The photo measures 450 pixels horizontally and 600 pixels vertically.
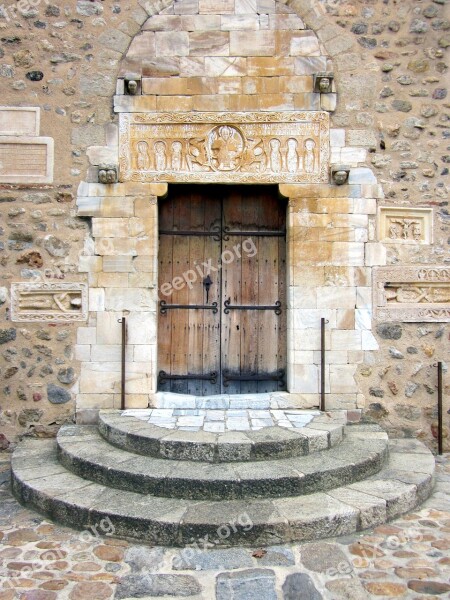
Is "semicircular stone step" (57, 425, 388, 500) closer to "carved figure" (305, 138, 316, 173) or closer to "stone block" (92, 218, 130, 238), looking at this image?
"stone block" (92, 218, 130, 238)

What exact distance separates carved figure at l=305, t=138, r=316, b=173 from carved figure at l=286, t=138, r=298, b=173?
10 cm

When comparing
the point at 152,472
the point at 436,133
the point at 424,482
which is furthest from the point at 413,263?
the point at 152,472

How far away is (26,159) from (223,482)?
11.0 feet

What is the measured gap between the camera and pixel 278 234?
4.95 meters

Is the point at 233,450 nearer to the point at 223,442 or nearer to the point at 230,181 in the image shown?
the point at 223,442

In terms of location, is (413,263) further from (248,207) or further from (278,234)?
(248,207)

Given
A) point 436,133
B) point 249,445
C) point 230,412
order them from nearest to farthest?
point 249,445, point 230,412, point 436,133

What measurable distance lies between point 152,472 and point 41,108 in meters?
3.38

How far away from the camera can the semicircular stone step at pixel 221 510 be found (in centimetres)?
296

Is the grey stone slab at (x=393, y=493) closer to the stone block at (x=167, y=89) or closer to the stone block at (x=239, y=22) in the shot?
the stone block at (x=167, y=89)

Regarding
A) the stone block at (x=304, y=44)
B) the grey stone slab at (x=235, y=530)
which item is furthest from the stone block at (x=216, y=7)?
the grey stone slab at (x=235, y=530)

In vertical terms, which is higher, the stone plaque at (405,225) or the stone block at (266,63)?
the stone block at (266,63)

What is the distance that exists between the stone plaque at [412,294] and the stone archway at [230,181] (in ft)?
0.44

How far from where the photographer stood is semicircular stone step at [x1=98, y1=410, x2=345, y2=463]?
3.57 metres
